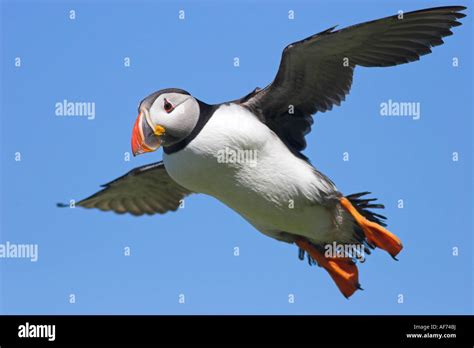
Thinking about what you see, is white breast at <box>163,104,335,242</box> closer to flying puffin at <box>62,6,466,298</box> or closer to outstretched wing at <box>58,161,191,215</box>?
flying puffin at <box>62,6,466,298</box>

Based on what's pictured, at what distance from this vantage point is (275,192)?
10469 mm

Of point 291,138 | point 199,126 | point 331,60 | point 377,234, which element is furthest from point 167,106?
point 377,234

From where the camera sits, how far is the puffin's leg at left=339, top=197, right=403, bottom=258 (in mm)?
10820

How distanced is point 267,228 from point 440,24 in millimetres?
3238

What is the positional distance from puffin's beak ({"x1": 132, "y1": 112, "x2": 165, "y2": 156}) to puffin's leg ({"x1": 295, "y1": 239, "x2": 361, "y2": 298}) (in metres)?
2.56

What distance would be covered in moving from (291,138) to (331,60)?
108 centimetres

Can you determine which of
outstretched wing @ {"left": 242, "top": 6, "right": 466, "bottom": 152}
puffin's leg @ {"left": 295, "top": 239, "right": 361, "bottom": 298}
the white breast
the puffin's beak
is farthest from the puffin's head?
puffin's leg @ {"left": 295, "top": 239, "right": 361, "bottom": 298}

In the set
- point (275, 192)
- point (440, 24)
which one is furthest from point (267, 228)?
point (440, 24)

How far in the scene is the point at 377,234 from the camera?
1083cm

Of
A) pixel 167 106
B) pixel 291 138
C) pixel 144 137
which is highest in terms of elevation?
pixel 167 106

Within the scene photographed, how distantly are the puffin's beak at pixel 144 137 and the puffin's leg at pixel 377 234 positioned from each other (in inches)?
93.9

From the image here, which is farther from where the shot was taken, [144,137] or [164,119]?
[164,119]

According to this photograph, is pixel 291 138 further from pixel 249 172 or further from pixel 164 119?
pixel 164 119
